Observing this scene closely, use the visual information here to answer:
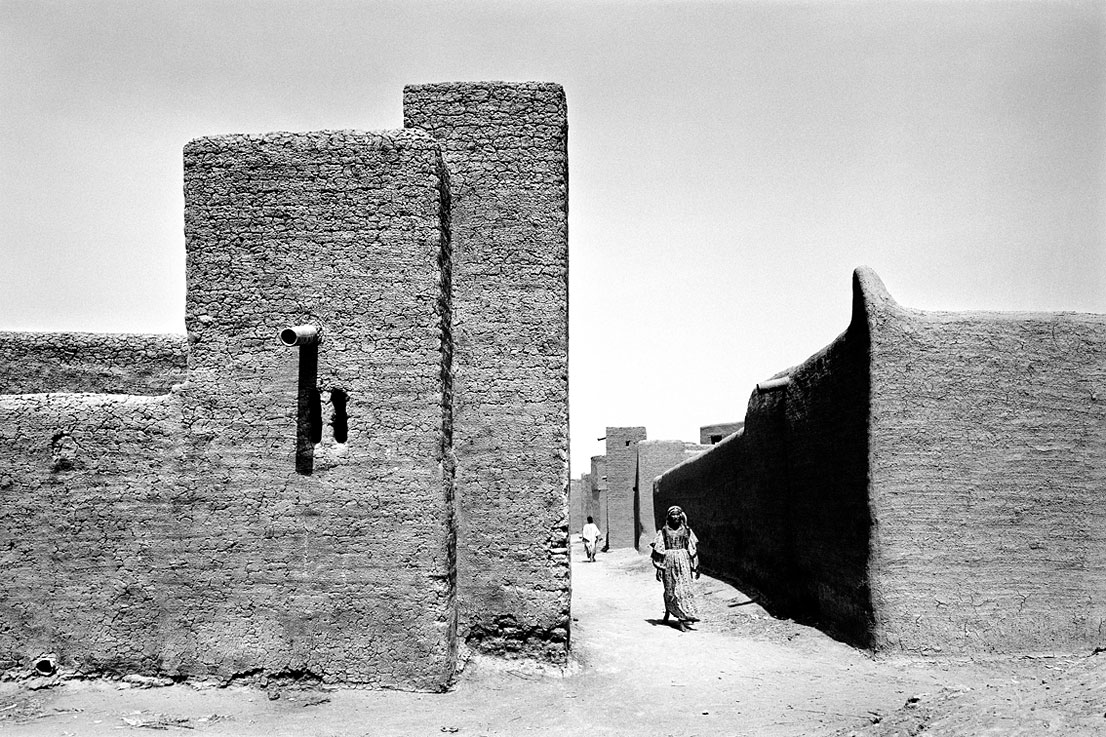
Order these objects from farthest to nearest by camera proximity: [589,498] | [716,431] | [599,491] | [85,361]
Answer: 1. [589,498]
2. [599,491]
3. [716,431]
4. [85,361]

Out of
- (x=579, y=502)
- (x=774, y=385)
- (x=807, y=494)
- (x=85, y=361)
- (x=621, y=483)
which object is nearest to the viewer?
(x=85, y=361)

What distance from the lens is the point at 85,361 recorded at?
755cm

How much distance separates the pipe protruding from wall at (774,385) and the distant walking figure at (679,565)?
1.97 meters

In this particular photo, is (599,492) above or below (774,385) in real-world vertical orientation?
below

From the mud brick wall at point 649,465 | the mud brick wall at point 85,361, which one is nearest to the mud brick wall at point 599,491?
the mud brick wall at point 649,465

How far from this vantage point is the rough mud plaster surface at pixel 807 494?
7.90 m

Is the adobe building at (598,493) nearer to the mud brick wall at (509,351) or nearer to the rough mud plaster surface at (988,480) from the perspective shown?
the rough mud plaster surface at (988,480)

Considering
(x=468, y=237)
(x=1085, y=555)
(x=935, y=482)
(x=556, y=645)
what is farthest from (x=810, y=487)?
(x=468, y=237)

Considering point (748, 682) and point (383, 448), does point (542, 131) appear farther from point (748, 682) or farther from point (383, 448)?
point (748, 682)

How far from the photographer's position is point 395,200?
6500mm

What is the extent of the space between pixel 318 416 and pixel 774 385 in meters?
6.20

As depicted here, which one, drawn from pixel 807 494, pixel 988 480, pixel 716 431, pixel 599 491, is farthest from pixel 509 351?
pixel 599 491

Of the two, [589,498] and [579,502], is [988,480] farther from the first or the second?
[579,502]

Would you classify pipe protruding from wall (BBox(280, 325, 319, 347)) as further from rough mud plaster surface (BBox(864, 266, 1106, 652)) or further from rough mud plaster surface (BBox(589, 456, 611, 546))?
rough mud plaster surface (BBox(589, 456, 611, 546))
